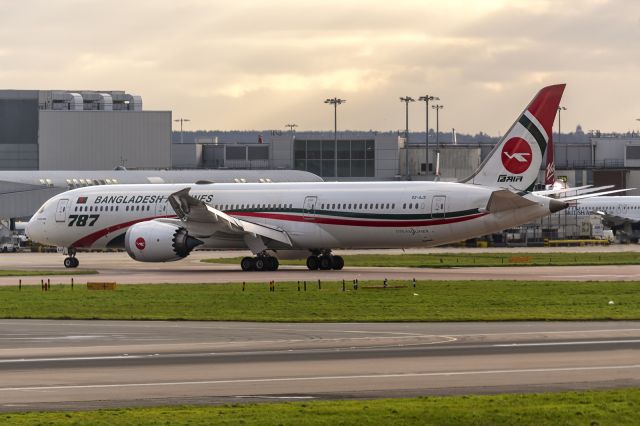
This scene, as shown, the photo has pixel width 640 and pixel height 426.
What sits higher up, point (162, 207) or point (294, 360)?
point (162, 207)

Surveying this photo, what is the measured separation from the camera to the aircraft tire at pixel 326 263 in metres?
61.8

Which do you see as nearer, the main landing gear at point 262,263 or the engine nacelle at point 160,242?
the engine nacelle at point 160,242

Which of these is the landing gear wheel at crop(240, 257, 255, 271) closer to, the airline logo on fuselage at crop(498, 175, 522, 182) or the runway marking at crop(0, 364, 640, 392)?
the airline logo on fuselage at crop(498, 175, 522, 182)

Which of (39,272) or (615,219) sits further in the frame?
(615,219)

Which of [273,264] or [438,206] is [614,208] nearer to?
[438,206]

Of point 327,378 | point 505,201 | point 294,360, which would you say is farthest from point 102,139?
point 327,378

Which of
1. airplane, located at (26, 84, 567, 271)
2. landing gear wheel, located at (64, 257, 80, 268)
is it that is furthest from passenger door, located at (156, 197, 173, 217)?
landing gear wheel, located at (64, 257, 80, 268)

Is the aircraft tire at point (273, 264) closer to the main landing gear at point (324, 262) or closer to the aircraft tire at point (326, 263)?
the main landing gear at point (324, 262)

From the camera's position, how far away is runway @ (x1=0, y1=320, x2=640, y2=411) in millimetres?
21969

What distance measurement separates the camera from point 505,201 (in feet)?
183

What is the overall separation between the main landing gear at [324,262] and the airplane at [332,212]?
Answer: 0.05 metres

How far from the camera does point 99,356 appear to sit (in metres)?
27.2

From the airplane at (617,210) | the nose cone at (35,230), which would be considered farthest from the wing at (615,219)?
the nose cone at (35,230)

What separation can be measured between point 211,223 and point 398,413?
4094cm
